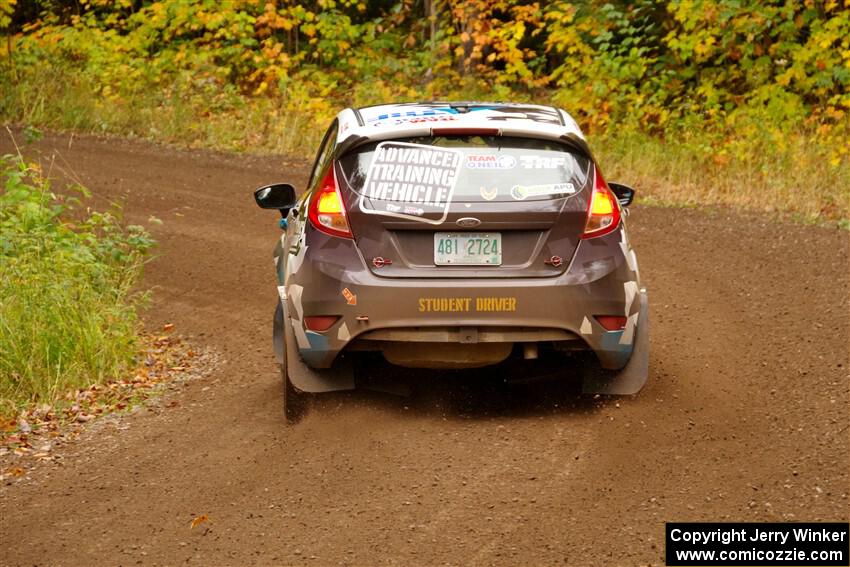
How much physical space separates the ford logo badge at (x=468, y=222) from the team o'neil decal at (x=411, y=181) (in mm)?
85

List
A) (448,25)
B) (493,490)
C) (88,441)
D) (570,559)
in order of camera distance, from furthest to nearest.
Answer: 1. (448,25)
2. (88,441)
3. (493,490)
4. (570,559)

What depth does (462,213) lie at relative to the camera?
670 centimetres

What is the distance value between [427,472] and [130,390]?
3.06 metres

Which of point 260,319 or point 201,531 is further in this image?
point 260,319

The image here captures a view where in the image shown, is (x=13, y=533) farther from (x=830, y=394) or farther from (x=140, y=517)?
(x=830, y=394)

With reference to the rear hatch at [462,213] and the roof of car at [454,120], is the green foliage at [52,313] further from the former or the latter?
the rear hatch at [462,213]

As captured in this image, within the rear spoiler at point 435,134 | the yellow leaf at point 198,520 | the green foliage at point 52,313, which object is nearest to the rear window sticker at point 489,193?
the rear spoiler at point 435,134

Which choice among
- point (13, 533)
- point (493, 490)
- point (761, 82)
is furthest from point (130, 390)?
point (761, 82)

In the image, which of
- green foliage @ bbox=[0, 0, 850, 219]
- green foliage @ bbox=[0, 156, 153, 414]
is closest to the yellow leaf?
green foliage @ bbox=[0, 156, 153, 414]

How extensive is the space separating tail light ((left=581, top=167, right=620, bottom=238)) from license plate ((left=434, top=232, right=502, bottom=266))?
515 millimetres

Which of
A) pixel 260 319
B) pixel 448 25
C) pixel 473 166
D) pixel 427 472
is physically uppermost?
pixel 473 166

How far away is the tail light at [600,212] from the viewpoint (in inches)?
271

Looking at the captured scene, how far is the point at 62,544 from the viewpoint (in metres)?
5.65

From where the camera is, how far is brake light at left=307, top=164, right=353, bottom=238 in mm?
6879
